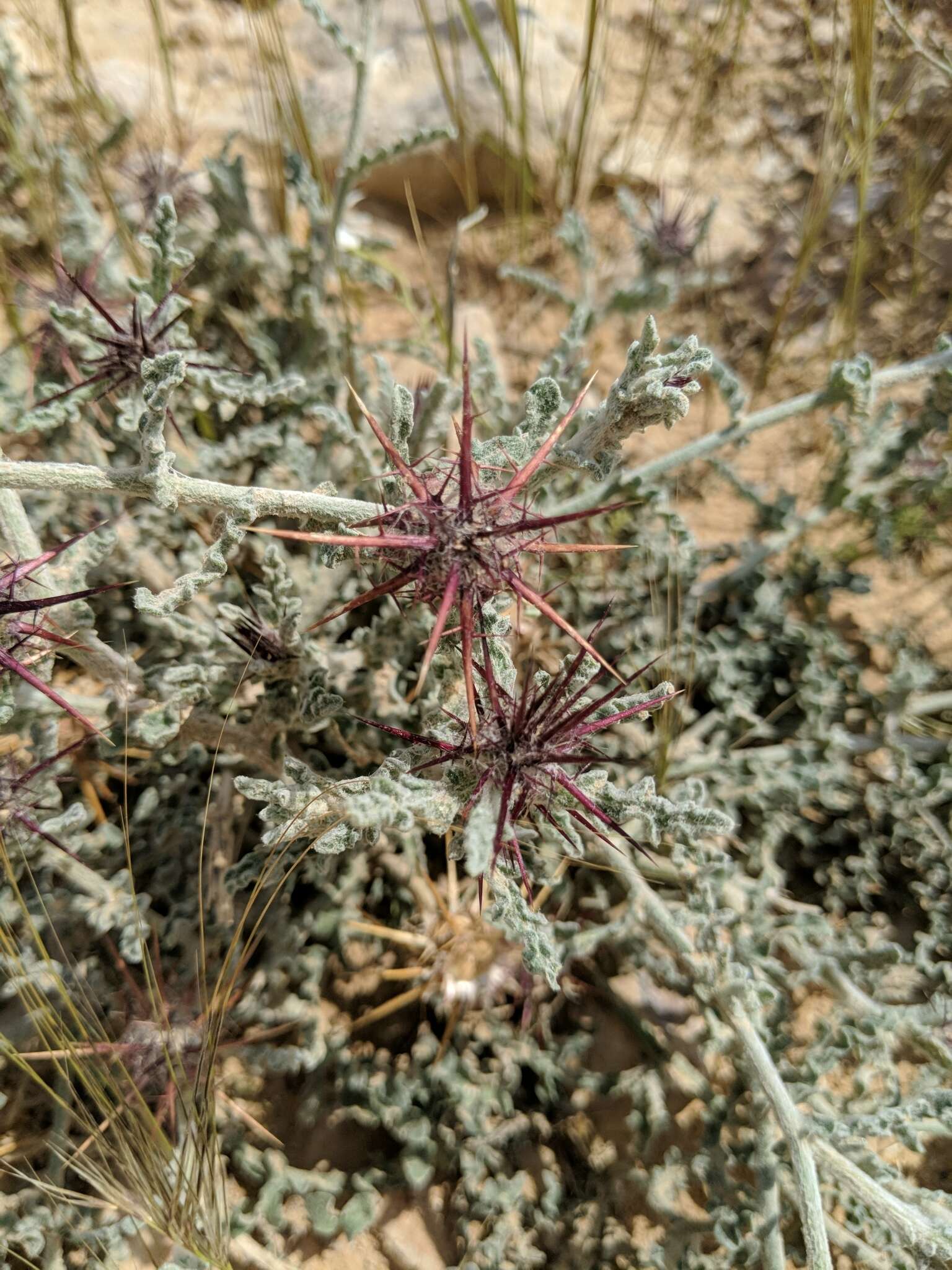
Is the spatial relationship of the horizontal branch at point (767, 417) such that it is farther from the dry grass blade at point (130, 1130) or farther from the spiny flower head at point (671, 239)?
the dry grass blade at point (130, 1130)

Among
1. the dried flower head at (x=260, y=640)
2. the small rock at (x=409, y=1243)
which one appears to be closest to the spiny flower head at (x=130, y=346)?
the dried flower head at (x=260, y=640)

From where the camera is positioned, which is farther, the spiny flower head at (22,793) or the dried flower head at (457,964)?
the dried flower head at (457,964)

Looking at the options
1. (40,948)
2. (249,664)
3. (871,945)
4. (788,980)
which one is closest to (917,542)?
(871,945)

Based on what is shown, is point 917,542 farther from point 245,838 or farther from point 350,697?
point 245,838

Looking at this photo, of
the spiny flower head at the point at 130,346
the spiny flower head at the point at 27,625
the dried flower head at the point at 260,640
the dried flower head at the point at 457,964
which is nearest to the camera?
the spiny flower head at the point at 27,625

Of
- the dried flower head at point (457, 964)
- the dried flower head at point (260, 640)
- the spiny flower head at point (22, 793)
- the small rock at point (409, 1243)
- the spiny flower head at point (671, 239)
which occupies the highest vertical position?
the spiny flower head at point (671, 239)

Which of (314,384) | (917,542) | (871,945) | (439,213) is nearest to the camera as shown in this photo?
(871,945)

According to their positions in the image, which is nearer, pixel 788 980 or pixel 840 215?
pixel 788 980

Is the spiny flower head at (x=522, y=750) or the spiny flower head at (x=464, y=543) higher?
the spiny flower head at (x=464, y=543)
